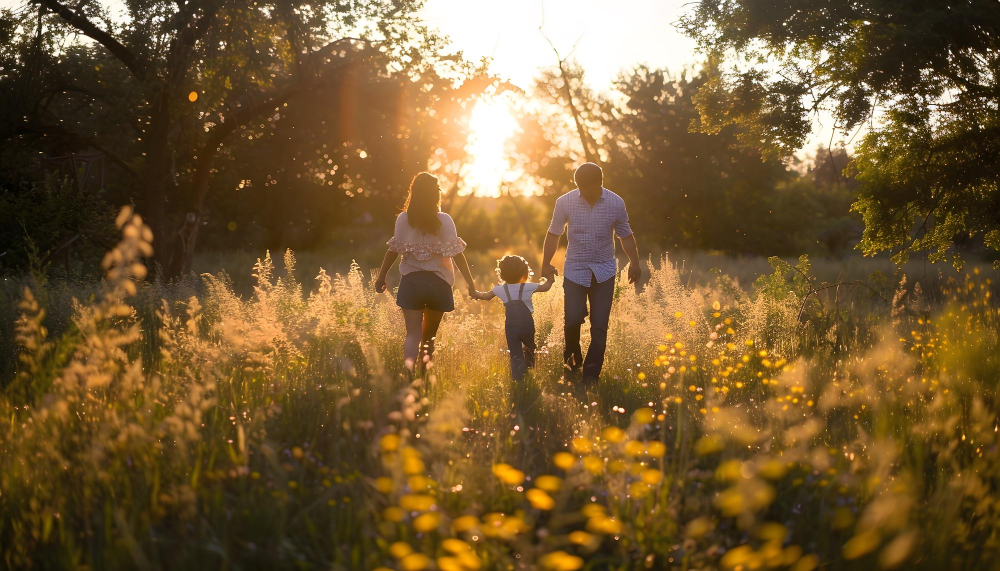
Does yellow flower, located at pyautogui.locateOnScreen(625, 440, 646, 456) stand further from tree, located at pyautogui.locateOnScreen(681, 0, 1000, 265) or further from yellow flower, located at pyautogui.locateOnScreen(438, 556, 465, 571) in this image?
tree, located at pyautogui.locateOnScreen(681, 0, 1000, 265)

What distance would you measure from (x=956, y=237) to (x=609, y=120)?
82.4 ft

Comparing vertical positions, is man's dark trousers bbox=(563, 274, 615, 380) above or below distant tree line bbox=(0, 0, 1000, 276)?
below

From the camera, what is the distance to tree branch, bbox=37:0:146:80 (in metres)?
13.6

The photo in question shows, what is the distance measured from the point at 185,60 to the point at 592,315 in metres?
10.6

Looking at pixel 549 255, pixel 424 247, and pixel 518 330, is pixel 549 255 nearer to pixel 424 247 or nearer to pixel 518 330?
pixel 518 330

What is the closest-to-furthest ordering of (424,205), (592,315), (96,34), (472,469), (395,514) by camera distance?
(395,514) → (472,469) → (424,205) → (592,315) → (96,34)

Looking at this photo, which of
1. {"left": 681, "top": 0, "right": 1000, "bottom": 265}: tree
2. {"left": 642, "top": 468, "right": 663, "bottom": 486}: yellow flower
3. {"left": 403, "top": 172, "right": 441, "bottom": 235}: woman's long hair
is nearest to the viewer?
{"left": 642, "top": 468, "right": 663, "bottom": 486}: yellow flower

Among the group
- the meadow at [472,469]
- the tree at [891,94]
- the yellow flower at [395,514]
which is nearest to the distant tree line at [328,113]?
the tree at [891,94]

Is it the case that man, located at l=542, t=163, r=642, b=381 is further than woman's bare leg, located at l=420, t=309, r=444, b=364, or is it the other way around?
woman's bare leg, located at l=420, t=309, r=444, b=364

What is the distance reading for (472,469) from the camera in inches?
132

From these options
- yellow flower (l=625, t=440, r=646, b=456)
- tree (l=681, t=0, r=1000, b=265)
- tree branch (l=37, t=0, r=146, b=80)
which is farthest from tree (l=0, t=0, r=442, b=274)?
yellow flower (l=625, t=440, r=646, b=456)

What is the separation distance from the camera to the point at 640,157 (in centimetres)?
3541

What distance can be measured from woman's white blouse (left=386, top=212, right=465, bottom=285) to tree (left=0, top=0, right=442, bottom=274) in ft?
29.4

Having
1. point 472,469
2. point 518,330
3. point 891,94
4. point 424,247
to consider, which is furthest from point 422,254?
point 891,94
